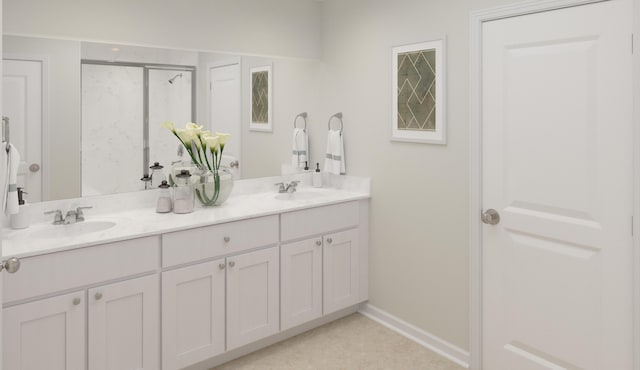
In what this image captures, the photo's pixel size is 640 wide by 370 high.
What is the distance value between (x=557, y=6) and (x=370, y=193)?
1.60 m

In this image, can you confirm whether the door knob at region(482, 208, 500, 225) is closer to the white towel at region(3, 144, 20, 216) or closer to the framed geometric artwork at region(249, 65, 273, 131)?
the framed geometric artwork at region(249, 65, 273, 131)

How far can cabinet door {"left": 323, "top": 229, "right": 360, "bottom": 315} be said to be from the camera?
310 centimetres

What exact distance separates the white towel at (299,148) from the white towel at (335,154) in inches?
8.5

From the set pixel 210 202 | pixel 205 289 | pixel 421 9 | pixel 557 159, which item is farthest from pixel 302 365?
pixel 421 9

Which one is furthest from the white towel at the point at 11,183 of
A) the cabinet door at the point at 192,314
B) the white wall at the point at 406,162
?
the white wall at the point at 406,162

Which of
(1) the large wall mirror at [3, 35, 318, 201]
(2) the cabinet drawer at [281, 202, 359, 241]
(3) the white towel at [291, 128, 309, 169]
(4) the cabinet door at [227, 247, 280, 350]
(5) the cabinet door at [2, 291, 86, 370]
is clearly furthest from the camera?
(3) the white towel at [291, 128, 309, 169]

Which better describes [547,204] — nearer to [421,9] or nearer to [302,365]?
[421,9]

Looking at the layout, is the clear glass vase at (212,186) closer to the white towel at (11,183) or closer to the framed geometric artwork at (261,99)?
the framed geometric artwork at (261,99)

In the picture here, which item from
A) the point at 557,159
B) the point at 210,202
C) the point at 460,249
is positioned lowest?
the point at 460,249

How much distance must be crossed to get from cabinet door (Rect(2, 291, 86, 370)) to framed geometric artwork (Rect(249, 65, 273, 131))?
166 centimetres

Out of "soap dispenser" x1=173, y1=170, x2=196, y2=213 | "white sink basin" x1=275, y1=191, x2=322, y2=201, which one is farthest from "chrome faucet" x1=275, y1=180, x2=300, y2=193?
"soap dispenser" x1=173, y1=170, x2=196, y2=213

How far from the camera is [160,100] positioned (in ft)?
9.38

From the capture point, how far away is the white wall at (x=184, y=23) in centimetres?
241

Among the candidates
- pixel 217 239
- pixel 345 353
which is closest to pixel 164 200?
pixel 217 239
